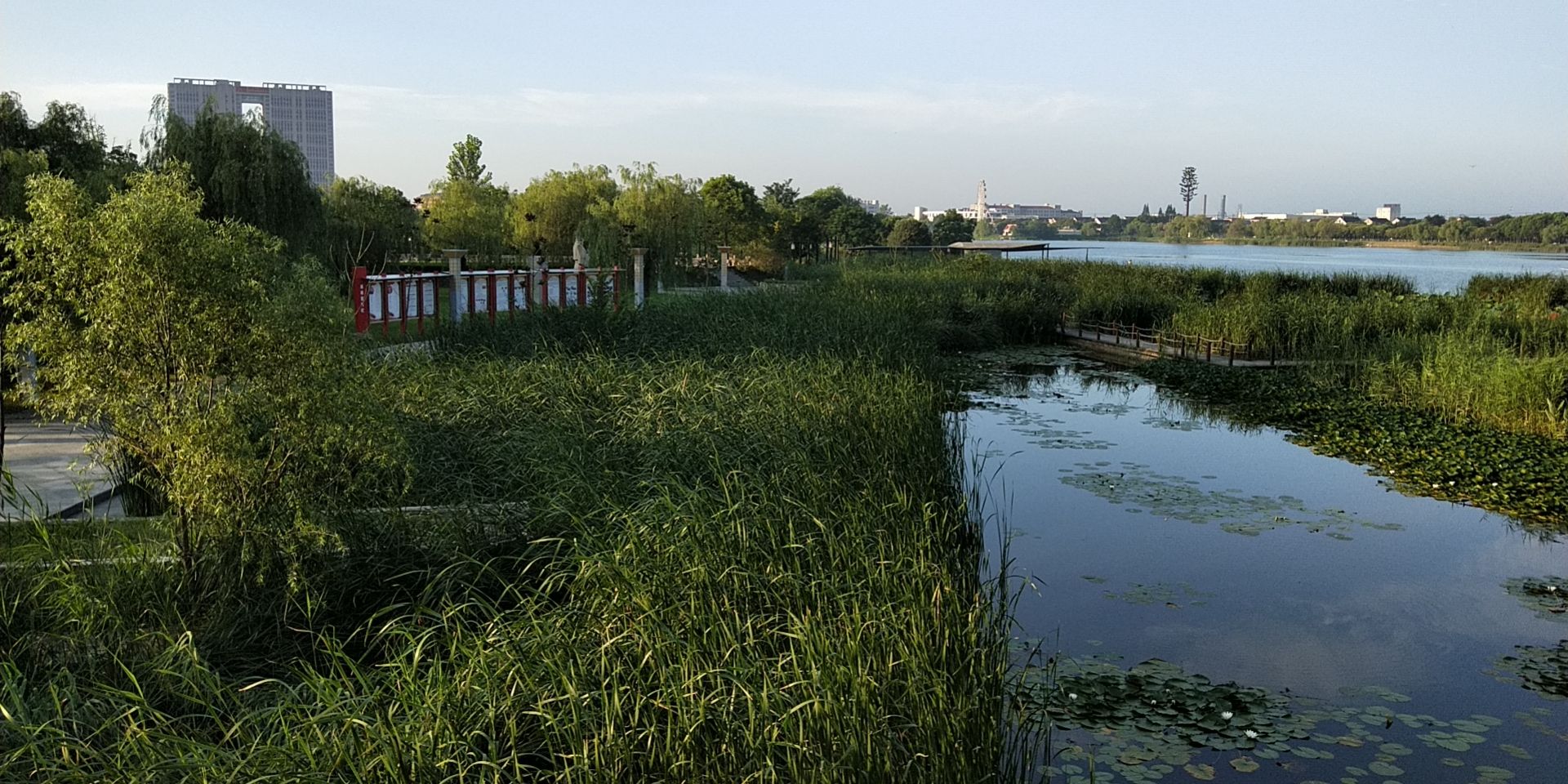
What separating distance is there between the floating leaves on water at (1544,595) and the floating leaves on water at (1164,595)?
178 centimetres

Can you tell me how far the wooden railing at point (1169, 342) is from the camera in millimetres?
16734

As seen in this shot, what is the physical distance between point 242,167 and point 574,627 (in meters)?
15.2

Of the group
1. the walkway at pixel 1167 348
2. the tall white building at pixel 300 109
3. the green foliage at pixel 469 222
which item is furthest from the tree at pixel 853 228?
the tall white building at pixel 300 109

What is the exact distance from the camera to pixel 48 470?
736 cm

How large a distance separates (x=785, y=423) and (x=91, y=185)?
1162 cm

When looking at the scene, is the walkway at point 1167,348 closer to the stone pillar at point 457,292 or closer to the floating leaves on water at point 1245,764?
the stone pillar at point 457,292

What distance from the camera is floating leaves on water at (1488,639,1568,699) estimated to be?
17.0ft

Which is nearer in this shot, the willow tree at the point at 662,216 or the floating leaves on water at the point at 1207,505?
the floating leaves on water at the point at 1207,505

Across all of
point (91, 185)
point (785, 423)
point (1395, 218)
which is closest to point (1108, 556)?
point (785, 423)

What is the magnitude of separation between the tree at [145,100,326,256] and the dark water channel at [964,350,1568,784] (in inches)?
468

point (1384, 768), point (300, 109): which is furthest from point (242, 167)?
point (300, 109)

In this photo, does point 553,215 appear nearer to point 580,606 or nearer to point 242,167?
point 242,167

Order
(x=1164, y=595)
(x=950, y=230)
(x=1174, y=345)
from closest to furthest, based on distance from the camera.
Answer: (x=1164, y=595)
(x=1174, y=345)
(x=950, y=230)

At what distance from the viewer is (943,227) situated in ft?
271
